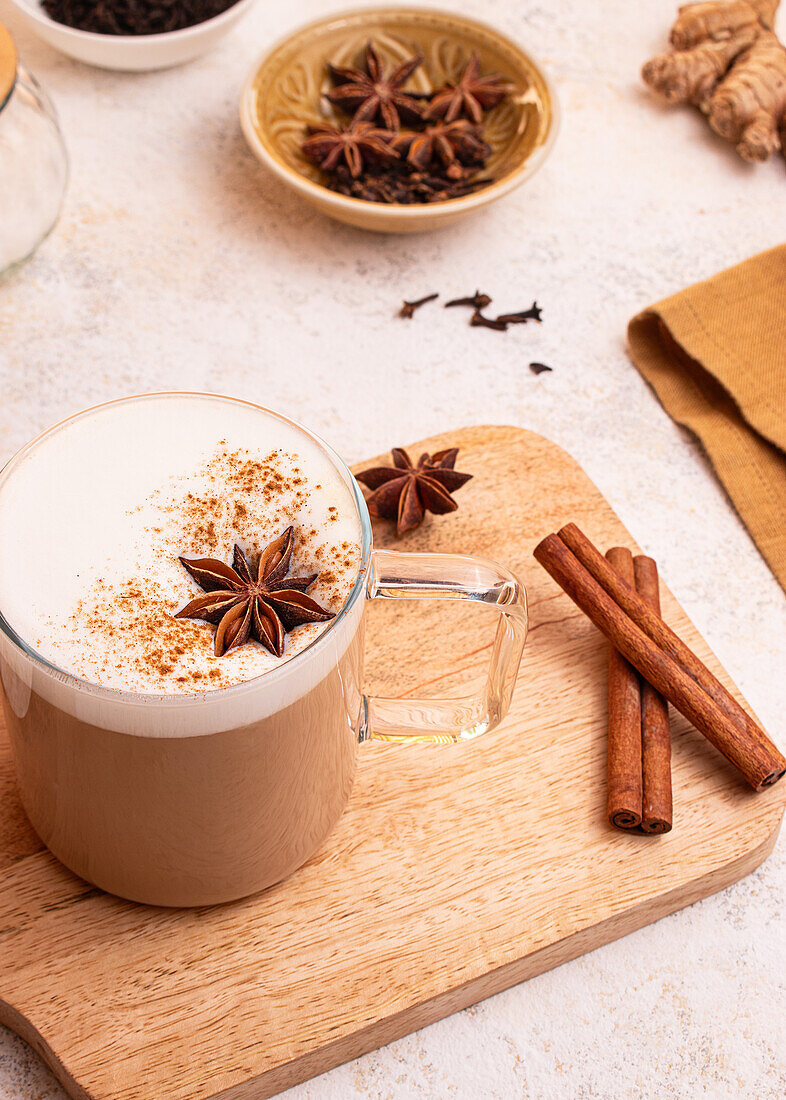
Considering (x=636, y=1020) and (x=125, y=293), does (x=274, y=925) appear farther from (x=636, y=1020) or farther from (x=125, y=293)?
(x=125, y=293)

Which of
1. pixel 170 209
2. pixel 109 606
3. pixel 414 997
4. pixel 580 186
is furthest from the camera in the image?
pixel 580 186

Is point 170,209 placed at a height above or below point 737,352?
below

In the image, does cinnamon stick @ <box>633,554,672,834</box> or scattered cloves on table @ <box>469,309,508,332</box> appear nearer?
cinnamon stick @ <box>633,554,672,834</box>

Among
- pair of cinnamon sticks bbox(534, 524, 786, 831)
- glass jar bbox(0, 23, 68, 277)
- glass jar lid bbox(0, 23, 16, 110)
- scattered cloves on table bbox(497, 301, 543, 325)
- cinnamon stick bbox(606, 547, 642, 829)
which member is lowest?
glass jar bbox(0, 23, 68, 277)

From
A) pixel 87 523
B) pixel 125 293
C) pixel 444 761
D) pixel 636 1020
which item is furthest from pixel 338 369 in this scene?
pixel 636 1020

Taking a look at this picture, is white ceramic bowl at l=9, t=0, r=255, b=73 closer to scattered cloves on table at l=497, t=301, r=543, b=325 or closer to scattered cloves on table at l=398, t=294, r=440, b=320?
scattered cloves on table at l=398, t=294, r=440, b=320

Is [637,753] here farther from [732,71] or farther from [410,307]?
[732,71]

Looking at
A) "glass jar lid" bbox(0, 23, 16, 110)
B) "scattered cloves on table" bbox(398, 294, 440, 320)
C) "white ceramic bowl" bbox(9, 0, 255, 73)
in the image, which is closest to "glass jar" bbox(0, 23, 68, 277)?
"glass jar lid" bbox(0, 23, 16, 110)
